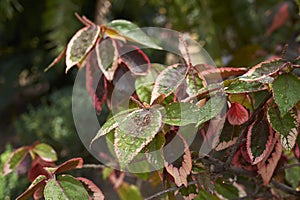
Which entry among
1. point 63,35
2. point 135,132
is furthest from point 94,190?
point 63,35

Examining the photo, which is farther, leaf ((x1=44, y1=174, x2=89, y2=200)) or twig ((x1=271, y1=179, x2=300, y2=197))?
twig ((x1=271, y1=179, x2=300, y2=197))

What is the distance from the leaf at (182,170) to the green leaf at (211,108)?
6 centimetres

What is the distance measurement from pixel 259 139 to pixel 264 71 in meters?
0.10

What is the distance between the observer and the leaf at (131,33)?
0.84 m

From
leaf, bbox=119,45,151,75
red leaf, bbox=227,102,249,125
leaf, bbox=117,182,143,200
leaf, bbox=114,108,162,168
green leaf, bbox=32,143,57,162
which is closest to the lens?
leaf, bbox=114,108,162,168

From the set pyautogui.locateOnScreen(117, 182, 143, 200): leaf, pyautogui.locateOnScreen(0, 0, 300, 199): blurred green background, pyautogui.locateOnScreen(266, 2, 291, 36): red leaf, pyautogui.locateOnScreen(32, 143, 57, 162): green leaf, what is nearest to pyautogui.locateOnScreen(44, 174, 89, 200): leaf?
pyautogui.locateOnScreen(32, 143, 57, 162): green leaf

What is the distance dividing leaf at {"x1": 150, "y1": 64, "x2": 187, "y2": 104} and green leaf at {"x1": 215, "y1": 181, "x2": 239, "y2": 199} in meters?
0.24

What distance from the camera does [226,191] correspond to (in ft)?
2.83

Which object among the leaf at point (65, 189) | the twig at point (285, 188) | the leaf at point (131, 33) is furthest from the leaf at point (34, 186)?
the twig at point (285, 188)

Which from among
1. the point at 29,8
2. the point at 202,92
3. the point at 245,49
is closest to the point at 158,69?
the point at 202,92

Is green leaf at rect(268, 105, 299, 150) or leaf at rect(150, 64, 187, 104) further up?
leaf at rect(150, 64, 187, 104)

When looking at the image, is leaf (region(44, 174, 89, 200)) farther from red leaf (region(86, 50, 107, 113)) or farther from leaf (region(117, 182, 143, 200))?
leaf (region(117, 182, 143, 200))

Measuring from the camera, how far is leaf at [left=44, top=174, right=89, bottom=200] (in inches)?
26.2

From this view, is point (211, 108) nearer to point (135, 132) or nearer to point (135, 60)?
Result: point (135, 132)
